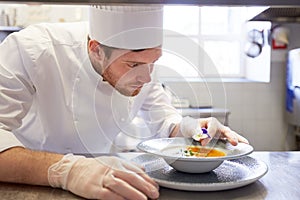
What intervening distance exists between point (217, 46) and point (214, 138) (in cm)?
238

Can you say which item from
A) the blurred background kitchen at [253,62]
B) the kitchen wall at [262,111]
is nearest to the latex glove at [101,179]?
the blurred background kitchen at [253,62]

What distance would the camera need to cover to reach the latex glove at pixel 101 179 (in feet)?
2.25

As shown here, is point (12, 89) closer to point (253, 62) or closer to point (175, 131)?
point (175, 131)

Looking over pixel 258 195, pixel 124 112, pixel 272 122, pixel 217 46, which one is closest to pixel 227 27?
pixel 217 46

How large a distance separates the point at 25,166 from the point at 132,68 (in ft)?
1.17

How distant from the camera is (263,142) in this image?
2.97 m

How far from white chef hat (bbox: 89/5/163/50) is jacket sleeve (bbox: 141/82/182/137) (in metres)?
0.34

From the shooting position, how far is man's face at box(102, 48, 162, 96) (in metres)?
0.95

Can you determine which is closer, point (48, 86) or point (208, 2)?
point (208, 2)

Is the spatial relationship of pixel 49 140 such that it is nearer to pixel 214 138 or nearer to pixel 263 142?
pixel 214 138

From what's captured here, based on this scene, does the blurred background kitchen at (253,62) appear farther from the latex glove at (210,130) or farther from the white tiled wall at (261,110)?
the latex glove at (210,130)

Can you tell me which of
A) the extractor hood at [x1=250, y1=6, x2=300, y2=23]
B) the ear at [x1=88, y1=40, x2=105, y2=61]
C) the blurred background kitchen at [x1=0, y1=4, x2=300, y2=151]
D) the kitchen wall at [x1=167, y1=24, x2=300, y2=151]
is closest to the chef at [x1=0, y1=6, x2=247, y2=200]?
the ear at [x1=88, y1=40, x2=105, y2=61]

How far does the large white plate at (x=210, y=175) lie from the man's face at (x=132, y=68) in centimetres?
20

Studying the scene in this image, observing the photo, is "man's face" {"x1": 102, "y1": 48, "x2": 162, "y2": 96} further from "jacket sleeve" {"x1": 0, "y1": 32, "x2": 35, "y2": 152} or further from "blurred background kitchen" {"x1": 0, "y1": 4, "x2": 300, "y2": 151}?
"blurred background kitchen" {"x1": 0, "y1": 4, "x2": 300, "y2": 151}
